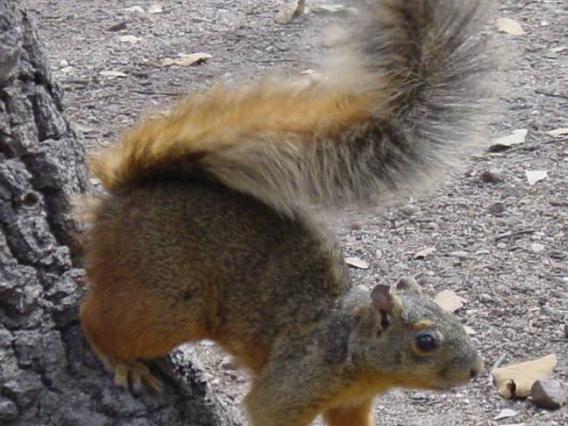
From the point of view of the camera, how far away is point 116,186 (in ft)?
8.11

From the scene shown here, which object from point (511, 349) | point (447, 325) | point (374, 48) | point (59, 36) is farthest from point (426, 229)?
point (59, 36)

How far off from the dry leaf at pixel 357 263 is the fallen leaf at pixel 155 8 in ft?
7.78

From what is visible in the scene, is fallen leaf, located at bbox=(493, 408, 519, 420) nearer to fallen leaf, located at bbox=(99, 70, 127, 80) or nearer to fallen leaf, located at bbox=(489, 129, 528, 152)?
fallen leaf, located at bbox=(489, 129, 528, 152)

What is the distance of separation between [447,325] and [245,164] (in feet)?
1.65

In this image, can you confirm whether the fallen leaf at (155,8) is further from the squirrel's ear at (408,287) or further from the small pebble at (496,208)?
the squirrel's ear at (408,287)

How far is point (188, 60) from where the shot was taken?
4871 mm

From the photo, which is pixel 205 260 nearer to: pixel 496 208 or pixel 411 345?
pixel 411 345

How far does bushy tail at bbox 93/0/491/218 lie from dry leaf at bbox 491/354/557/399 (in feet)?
2.34

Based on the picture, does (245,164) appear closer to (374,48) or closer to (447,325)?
(374,48)

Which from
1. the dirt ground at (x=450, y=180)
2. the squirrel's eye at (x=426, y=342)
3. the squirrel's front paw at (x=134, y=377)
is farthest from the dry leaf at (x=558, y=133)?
the squirrel's front paw at (x=134, y=377)

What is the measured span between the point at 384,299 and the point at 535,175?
1.52 meters

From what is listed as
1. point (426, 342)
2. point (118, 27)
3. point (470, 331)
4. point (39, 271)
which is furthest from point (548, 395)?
point (118, 27)

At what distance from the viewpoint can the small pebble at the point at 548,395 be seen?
282 centimetres

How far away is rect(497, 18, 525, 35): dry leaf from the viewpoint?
5090 mm
